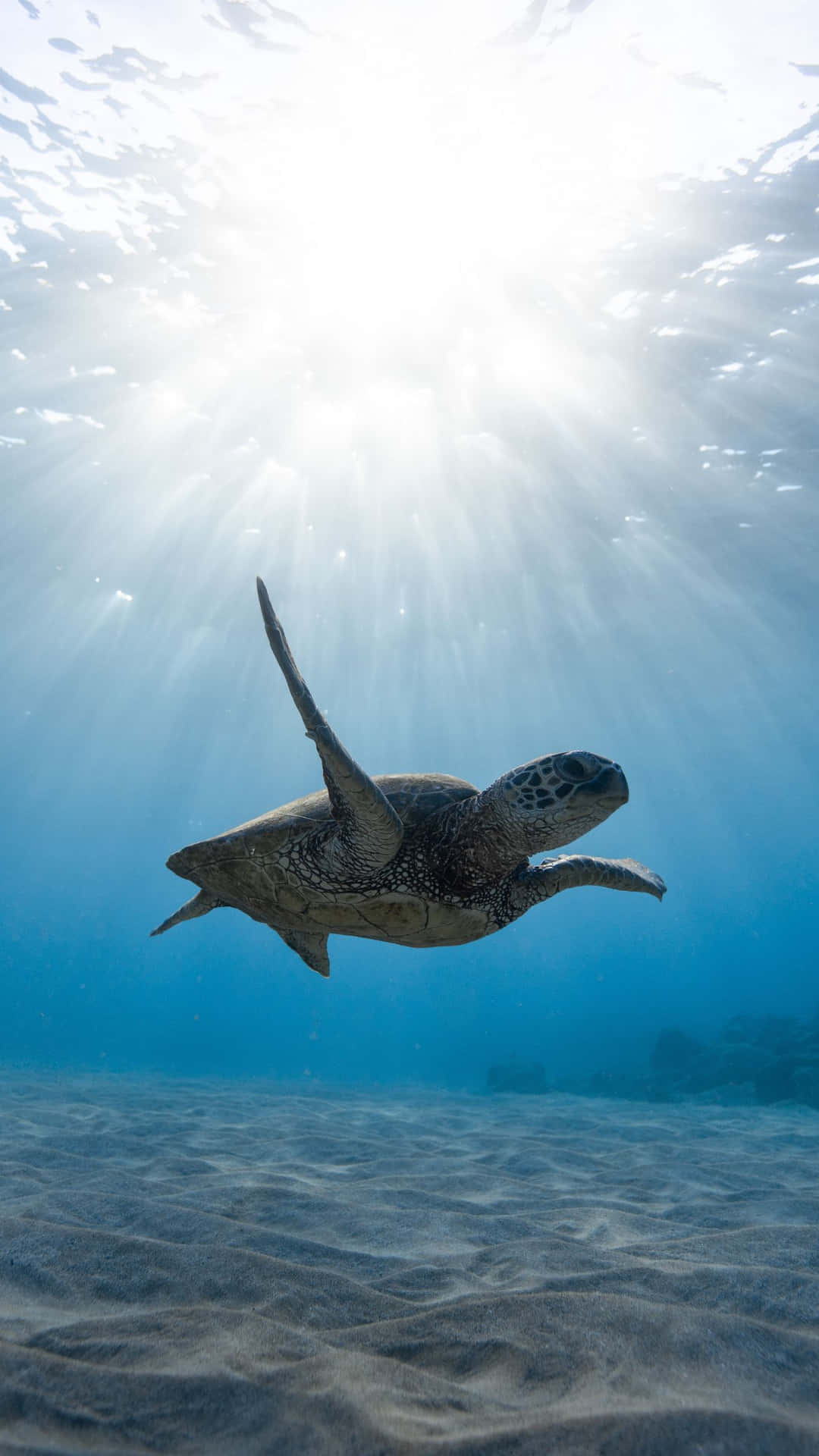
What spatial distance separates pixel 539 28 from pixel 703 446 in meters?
9.49

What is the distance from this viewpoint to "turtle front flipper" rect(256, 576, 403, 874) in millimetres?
3346

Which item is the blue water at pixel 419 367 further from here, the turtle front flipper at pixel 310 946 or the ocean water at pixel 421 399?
the turtle front flipper at pixel 310 946

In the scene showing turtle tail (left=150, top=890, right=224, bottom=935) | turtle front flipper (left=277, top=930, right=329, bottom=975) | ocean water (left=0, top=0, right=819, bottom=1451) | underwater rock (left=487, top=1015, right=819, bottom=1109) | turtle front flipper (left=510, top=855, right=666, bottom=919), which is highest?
ocean water (left=0, top=0, right=819, bottom=1451)

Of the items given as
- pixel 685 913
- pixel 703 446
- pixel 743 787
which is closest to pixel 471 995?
pixel 685 913

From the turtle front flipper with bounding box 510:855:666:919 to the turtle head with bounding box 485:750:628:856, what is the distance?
84 cm

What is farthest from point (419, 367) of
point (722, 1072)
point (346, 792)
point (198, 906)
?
point (722, 1072)

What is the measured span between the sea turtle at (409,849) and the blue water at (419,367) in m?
12.8

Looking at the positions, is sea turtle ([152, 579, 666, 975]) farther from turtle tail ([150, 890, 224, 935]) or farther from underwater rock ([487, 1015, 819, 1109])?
underwater rock ([487, 1015, 819, 1109])

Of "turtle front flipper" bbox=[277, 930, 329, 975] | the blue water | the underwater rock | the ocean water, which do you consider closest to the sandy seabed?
the ocean water

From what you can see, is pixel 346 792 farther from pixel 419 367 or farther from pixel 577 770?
pixel 419 367

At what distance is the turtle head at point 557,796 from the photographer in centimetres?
360

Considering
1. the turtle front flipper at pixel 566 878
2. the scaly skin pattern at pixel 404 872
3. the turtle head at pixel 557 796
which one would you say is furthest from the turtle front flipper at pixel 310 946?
the turtle head at pixel 557 796

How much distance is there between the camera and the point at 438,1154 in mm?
7461

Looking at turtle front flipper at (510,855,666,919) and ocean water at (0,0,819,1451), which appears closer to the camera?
turtle front flipper at (510,855,666,919)
